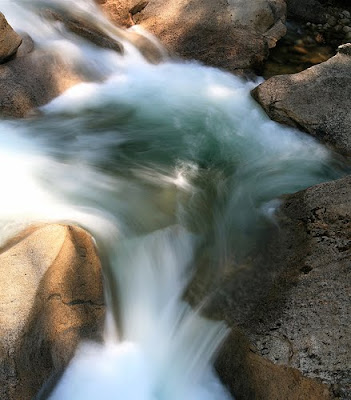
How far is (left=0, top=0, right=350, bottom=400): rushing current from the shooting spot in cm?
384

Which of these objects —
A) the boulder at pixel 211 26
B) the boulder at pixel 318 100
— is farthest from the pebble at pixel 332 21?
the boulder at pixel 318 100

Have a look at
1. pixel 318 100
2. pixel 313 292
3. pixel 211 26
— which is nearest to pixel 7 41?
pixel 211 26

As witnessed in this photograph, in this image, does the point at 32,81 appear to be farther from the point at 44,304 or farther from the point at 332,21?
the point at 332,21

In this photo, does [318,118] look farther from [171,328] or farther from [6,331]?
[6,331]

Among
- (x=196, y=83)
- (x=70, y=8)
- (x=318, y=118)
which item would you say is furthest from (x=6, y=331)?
(x=70, y=8)

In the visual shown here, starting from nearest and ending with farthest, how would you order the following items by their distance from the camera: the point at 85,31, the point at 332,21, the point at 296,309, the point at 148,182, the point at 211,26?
the point at 296,309, the point at 148,182, the point at 85,31, the point at 211,26, the point at 332,21

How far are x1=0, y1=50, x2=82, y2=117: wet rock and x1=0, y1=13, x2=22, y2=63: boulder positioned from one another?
117mm

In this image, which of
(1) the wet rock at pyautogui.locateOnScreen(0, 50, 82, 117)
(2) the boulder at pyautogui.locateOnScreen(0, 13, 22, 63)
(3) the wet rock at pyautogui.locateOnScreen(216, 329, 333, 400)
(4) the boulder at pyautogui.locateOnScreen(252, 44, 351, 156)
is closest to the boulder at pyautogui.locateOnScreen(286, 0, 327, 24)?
(4) the boulder at pyautogui.locateOnScreen(252, 44, 351, 156)

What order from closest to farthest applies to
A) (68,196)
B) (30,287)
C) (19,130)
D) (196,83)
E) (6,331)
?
(6,331), (30,287), (68,196), (19,130), (196,83)

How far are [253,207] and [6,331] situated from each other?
2.75m

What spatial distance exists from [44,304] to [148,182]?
2010 millimetres

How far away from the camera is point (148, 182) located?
519 centimetres

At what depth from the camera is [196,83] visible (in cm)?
727

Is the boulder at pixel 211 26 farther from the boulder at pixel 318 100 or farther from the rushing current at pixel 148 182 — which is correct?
the boulder at pixel 318 100
